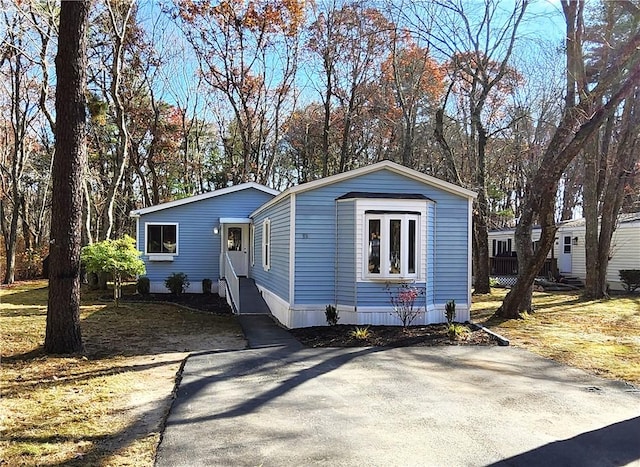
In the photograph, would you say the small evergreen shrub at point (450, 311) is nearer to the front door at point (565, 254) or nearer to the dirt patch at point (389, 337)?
the dirt patch at point (389, 337)

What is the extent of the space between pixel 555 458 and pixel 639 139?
1916 cm

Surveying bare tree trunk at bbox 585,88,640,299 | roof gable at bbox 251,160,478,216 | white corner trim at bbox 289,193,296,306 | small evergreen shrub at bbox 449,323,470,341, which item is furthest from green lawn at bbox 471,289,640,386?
white corner trim at bbox 289,193,296,306

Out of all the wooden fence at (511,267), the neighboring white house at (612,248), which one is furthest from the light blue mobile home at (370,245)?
the wooden fence at (511,267)

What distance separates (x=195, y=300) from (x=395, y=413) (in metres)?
12.3

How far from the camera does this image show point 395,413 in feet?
17.5

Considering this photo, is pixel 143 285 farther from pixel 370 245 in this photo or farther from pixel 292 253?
pixel 370 245

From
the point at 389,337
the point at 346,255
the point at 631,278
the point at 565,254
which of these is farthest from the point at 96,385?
the point at 565,254

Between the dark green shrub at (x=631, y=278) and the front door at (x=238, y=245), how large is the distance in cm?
1499

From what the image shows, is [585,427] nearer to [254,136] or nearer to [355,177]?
[355,177]

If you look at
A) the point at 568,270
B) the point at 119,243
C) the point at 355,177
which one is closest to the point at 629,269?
the point at 568,270

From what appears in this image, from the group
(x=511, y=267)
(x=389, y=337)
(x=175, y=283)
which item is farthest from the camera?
(x=511, y=267)

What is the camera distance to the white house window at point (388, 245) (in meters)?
10.6

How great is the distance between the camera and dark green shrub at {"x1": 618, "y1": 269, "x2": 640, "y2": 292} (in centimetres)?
1973

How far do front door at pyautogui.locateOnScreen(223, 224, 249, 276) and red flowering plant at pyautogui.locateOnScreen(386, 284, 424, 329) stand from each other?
917 centimetres
